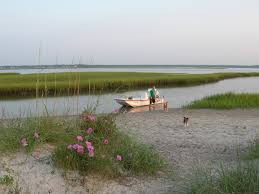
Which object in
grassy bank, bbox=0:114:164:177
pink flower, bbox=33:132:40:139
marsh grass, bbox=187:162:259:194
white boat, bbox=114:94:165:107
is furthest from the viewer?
white boat, bbox=114:94:165:107

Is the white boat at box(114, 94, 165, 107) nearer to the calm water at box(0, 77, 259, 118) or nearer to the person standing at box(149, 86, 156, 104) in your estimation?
the person standing at box(149, 86, 156, 104)

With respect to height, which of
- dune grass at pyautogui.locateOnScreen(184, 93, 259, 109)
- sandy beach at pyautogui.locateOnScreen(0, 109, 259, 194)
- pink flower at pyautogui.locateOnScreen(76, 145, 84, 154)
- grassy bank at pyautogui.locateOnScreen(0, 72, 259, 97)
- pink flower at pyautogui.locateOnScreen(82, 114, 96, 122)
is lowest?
grassy bank at pyautogui.locateOnScreen(0, 72, 259, 97)

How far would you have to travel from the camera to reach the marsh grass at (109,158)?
5.46 m

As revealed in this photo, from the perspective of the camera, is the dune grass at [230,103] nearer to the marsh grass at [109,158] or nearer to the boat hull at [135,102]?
the boat hull at [135,102]

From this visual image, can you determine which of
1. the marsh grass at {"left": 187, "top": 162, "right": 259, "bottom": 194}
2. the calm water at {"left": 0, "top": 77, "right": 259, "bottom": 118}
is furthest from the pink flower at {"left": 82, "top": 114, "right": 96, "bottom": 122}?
the marsh grass at {"left": 187, "top": 162, "right": 259, "bottom": 194}

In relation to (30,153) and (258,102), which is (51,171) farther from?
(258,102)

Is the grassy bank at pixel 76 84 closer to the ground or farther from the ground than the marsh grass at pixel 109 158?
closer to the ground

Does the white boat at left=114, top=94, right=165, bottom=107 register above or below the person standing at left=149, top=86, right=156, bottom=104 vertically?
below

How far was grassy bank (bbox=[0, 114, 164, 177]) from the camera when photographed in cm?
546

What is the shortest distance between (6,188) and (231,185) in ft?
9.78

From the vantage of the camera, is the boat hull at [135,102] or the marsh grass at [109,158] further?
the boat hull at [135,102]

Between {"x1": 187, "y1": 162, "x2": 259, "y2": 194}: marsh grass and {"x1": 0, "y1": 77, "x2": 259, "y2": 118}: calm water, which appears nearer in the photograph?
{"x1": 187, "y1": 162, "x2": 259, "y2": 194}: marsh grass

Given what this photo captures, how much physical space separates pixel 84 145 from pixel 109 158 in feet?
1.50

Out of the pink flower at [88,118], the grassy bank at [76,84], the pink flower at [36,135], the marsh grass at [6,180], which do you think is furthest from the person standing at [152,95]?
the marsh grass at [6,180]
